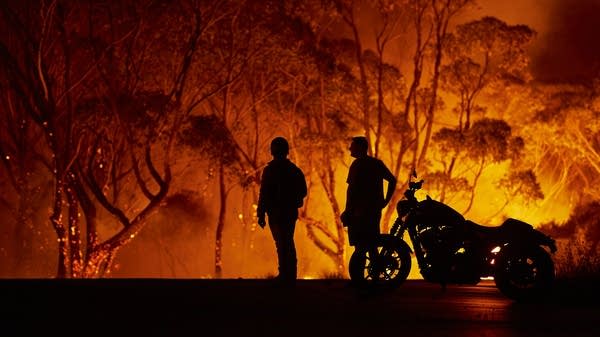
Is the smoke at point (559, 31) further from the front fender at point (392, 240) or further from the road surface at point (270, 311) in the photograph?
the front fender at point (392, 240)

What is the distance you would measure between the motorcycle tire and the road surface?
0.15 meters

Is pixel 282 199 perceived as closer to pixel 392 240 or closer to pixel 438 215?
pixel 392 240

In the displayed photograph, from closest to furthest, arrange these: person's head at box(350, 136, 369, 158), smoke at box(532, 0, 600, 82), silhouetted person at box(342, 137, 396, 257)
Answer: silhouetted person at box(342, 137, 396, 257) < person's head at box(350, 136, 369, 158) < smoke at box(532, 0, 600, 82)

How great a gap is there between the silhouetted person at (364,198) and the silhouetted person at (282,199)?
1.08 metres

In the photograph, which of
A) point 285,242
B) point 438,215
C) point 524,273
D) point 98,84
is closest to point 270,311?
point 438,215

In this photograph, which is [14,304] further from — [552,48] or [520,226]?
[552,48]

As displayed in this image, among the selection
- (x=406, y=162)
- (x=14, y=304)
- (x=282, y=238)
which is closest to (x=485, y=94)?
(x=406, y=162)

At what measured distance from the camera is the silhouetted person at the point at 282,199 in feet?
38.7

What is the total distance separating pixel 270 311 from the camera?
857 centimetres

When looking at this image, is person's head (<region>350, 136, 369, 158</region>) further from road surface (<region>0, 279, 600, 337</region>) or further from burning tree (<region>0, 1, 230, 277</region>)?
burning tree (<region>0, 1, 230, 277</region>)

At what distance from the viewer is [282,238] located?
11.8m

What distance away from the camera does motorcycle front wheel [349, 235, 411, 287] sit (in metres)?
10.4

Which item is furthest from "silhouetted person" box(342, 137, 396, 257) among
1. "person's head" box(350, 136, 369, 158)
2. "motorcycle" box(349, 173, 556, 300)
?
"motorcycle" box(349, 173, 556, 300)

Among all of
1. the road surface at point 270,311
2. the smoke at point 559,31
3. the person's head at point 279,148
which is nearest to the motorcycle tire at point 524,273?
the road surface at point 270,311
